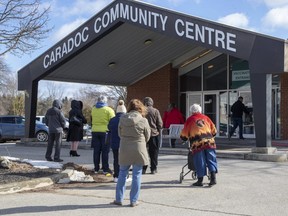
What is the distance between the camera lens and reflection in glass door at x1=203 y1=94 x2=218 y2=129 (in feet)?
73.4

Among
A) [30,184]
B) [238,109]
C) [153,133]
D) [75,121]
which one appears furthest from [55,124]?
[238,109]

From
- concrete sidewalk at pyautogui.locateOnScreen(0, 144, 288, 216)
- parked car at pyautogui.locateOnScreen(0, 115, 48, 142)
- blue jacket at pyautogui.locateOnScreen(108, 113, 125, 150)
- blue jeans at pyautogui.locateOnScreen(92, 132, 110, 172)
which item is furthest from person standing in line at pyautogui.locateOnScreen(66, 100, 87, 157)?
parked car at pyautogui.locateOnScreen(0, 115, 48, 142)

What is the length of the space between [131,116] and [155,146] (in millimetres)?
3242

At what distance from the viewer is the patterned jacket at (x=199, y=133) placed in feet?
29.4

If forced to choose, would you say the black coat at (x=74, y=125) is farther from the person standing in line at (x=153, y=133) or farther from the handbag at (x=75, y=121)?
the person standing in line at (x=153, y=133)

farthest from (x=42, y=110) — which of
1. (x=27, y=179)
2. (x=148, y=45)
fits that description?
(x=27, y=179)

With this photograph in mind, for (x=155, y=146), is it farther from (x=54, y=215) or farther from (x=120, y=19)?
(x=120, y=19)

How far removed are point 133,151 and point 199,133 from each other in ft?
6.85

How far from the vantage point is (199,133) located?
8984mm

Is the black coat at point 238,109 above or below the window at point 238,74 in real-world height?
below

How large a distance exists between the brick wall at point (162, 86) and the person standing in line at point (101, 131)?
12.5 m

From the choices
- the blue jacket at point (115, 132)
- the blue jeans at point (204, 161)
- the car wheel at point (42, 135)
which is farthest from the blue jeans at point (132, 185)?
the car wheel at point (42, 135)

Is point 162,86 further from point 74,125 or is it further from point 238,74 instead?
point 74,125

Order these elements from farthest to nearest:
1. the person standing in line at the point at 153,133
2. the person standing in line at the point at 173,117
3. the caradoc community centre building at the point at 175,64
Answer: the person standing in line at the point at 173,117, the caradoc community centre building at the point at 175,64, the person standing in line at the point at 153,133
